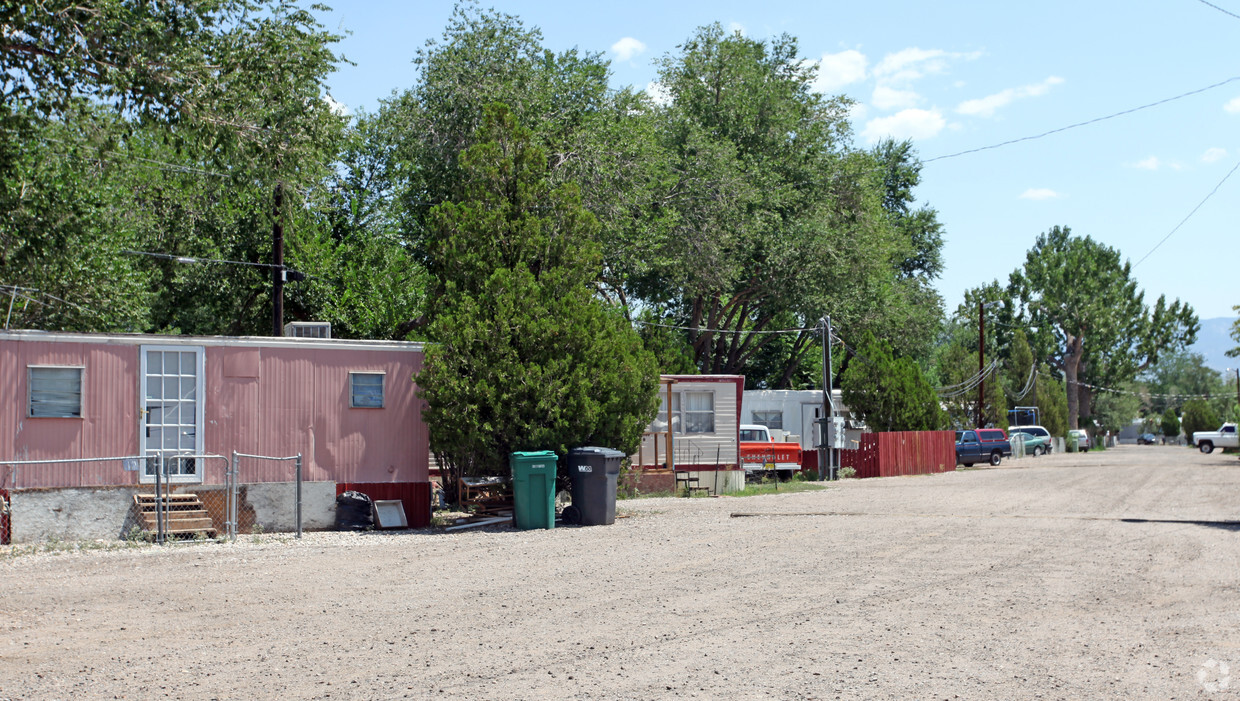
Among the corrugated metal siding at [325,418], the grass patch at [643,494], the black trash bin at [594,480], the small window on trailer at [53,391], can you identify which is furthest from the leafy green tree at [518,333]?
the small window on trailer at [53,391]

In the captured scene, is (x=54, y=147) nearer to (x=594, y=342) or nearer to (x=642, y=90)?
(x=594, y=342)

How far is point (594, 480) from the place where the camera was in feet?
54.4

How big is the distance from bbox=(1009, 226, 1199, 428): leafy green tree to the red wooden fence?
147ft

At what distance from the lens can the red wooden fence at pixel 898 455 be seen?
3391 centimetres

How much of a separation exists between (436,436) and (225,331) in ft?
70.4

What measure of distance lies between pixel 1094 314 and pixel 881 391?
4825 centimetres

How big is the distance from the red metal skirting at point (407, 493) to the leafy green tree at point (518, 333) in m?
0.71

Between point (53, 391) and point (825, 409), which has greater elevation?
point (53, 391)

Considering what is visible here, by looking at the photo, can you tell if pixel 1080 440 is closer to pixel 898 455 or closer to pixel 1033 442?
pixel 1033 442

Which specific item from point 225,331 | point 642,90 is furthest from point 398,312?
point 642,90

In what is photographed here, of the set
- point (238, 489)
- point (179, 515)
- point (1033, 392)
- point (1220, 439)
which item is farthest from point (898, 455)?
point (1033, 392)

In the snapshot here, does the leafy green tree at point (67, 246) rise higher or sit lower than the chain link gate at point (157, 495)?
higher

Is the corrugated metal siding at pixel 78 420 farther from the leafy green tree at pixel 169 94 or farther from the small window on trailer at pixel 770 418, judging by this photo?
the small window on trailer at pixel 770 418

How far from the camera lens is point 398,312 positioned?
3450 centimetres
